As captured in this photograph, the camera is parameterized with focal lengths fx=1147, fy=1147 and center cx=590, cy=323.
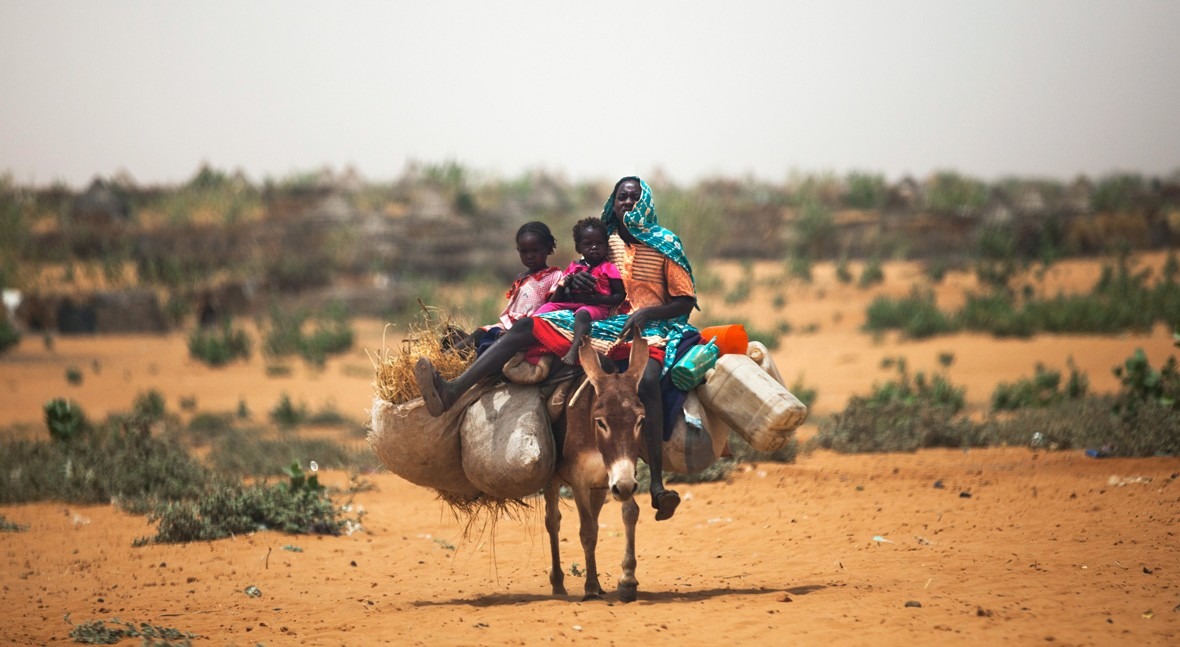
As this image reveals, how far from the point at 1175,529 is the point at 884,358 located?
41.0ft

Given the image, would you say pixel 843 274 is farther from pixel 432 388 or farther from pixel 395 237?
pixel 432 388

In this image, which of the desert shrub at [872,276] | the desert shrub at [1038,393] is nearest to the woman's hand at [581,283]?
the desert shrub at [1038,393]

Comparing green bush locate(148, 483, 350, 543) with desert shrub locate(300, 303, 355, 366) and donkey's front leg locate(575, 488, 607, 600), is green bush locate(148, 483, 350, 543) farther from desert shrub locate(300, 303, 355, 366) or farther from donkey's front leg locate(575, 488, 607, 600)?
desert shrub locate(300, 303, 355, 366)

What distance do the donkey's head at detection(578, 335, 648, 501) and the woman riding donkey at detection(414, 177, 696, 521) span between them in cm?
10

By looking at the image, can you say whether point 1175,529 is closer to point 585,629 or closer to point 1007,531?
point 1007,531

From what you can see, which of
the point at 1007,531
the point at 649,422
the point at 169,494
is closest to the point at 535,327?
the point at 649,422

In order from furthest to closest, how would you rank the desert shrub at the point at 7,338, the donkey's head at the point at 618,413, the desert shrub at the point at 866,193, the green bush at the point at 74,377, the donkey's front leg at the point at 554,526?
the desert shrub at the point at 866,193 → the desert shrub at the point at 7,338 → the green bush at the point at 74,377 → the donkey's front leg at the point at 554,526 → the donkey's head at the point at 618,413

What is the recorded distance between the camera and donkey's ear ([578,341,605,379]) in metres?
6.74

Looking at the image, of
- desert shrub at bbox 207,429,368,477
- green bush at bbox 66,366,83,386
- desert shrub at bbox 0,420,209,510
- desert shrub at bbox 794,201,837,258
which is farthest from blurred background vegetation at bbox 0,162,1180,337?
desert shrub at bbox 0,420,209,510

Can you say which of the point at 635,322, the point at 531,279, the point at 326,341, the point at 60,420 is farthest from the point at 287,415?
the point at 635,322

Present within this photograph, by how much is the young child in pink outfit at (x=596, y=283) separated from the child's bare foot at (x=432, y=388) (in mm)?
742

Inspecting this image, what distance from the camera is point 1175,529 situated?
8.48 meters

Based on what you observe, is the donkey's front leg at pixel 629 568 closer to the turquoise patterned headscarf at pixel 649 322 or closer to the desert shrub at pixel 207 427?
the turquoise patterned headscarf at pixel 649 322

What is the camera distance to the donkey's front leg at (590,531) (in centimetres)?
707
